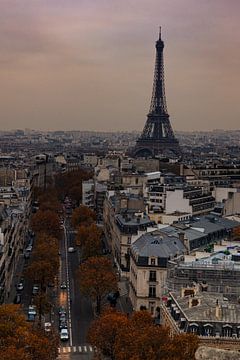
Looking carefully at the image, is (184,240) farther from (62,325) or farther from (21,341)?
(21,341)

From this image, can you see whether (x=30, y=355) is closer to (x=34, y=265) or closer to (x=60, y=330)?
(x=60, y=330)

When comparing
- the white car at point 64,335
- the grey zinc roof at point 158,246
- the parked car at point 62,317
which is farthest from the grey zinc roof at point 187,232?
the white car at point 64,335

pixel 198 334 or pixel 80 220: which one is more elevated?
pixel 80 220

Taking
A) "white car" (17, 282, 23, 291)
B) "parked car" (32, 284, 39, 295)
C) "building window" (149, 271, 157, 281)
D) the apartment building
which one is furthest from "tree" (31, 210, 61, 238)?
"building window" (149, 271, 157, 281)

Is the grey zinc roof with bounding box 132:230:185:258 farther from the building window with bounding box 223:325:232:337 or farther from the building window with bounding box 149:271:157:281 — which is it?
the building window with bounding box 223:325:232:337

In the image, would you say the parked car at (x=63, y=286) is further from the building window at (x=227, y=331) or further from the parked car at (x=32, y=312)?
the building window at (x=227, y=331)

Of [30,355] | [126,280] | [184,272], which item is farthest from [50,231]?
[30,355]

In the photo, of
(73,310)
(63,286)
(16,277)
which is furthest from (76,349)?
(16,277)
